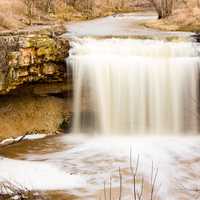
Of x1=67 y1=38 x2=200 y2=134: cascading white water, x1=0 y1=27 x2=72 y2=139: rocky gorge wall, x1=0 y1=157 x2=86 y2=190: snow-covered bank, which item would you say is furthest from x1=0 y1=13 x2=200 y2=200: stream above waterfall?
x1=0 y1=157 x2=86 y2=190: snow-covered bank

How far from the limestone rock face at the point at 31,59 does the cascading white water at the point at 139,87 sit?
0.39 meters

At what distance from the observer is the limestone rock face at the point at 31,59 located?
41.4ft

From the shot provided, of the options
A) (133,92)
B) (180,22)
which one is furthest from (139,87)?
(180,22)

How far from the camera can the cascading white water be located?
13367 mm

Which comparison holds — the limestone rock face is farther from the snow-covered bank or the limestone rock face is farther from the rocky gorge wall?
the snow-covered bank

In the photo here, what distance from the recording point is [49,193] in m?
8.16

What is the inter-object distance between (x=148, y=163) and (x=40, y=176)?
2.47 metres

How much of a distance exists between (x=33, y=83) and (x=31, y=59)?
33.0 inches

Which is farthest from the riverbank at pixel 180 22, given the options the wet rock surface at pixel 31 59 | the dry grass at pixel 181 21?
the wet rock surface at pixel 31 59

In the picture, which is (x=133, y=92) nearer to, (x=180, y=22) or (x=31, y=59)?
(x=31, y=59)

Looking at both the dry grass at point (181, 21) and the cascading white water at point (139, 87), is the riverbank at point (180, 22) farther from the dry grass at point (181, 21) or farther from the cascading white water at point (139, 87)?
the cascading white water at point (139, 87)

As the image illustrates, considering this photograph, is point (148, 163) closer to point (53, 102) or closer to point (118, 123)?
point (118, 123)

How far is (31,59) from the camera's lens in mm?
12859

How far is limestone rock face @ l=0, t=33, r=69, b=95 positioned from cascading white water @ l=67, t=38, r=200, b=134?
39 cm
